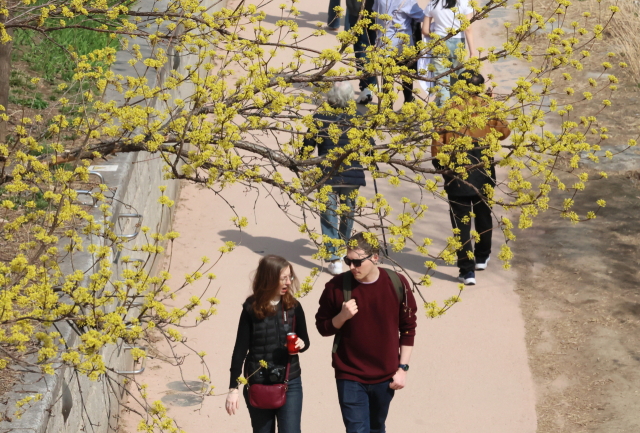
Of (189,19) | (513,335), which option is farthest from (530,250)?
(189,19)

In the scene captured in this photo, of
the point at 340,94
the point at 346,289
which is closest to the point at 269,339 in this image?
the point at 346,289

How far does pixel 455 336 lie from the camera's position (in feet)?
22.9

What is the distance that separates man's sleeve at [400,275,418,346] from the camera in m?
4.62

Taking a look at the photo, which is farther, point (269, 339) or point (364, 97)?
point (364, 97)

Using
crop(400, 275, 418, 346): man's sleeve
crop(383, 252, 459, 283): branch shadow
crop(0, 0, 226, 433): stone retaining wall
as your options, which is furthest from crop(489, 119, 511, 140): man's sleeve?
crop(0, 0, 226, 433): stone retaining wall

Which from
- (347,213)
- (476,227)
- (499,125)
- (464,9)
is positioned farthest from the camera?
(464,9)

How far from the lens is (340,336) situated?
4664 mm

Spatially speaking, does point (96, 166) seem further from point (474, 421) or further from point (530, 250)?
point (530, 250)

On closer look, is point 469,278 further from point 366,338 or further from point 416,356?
point 366,338

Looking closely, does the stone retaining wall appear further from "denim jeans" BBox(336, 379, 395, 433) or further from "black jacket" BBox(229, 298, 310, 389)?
"denim jeans" BBox(336, 379, 395, 433)

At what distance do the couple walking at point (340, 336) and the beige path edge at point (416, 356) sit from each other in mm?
822

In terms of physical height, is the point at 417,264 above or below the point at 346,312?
above

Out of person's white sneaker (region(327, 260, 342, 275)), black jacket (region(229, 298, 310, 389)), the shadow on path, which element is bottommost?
black jacket (region(229, 298, 310, 389))

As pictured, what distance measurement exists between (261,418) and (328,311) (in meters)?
0.74
